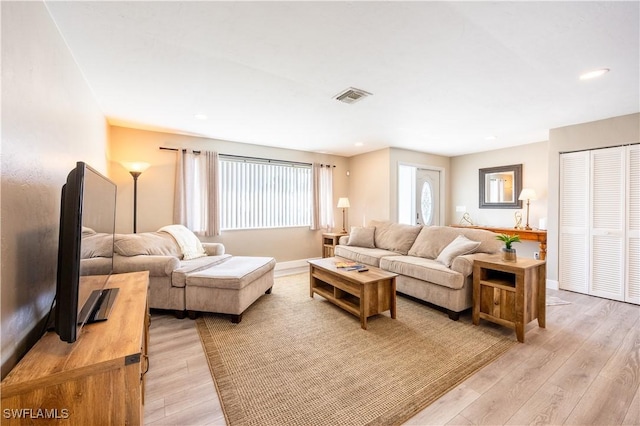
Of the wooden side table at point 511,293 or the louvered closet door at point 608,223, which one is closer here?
the wooden side table at point 511,293

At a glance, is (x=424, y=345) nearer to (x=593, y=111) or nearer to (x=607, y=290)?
(x=607, y=290)

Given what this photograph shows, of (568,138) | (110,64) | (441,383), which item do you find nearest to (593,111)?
(568,138)

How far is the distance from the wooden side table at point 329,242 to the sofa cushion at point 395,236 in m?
0.91

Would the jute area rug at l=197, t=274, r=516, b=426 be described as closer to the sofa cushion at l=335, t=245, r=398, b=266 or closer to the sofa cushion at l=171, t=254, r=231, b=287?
the sofa cushion at l=171, t=254, r=231, b=287

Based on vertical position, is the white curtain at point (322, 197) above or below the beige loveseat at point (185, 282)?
above

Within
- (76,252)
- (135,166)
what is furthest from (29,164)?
(135,166)

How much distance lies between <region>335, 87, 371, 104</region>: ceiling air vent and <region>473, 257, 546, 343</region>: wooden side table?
203 cm

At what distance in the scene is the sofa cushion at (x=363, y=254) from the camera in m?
3.69

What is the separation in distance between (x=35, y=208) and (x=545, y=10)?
2882mm

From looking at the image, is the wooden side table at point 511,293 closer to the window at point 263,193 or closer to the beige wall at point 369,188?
the beige wall at point 369,188

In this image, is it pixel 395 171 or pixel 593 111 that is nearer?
pixel 593 111

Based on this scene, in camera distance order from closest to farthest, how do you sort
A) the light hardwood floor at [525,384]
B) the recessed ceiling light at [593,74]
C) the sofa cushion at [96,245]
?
1. the sofa cushion at [96,245]
2. the light hardwood floor at [525,384]
3. the recessed ceiling light at [593,74]

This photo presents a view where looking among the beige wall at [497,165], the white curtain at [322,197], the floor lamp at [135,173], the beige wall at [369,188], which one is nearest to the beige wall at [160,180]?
the floor lamp at [135,173]

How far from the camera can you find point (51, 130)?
4.78ft
